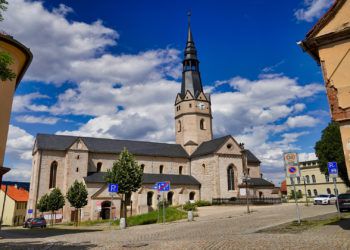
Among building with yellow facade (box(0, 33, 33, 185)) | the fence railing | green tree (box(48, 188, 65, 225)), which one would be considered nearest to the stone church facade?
the fence railing

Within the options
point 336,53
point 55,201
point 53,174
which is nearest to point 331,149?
point 336,53

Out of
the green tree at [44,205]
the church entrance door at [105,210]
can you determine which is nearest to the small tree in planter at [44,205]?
the green tree at [44,205]

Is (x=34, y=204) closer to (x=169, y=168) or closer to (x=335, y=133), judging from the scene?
(x=169, y=168)

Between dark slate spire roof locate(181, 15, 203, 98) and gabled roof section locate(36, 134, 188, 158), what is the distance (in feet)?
37.8

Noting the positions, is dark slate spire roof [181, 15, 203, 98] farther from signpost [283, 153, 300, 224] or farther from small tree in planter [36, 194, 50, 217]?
signpost [283, 153, 300, 224]

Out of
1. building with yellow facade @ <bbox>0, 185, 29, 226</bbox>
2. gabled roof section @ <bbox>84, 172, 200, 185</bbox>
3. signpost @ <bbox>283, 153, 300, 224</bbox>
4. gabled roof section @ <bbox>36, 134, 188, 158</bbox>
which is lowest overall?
building with yellow facade @ <bbox>0, 185, 29, 226</bbox>

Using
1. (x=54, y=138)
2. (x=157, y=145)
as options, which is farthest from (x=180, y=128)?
(x=54, y=138)

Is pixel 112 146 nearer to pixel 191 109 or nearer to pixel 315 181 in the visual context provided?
pixel 191 109

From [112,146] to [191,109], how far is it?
659 inches

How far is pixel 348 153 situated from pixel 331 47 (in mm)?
4492

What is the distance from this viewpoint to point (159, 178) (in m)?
46.1

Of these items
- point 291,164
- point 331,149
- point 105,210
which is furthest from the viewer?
point 331,149

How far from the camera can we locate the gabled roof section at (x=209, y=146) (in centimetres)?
4666

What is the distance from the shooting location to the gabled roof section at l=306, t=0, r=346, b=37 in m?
11.7
